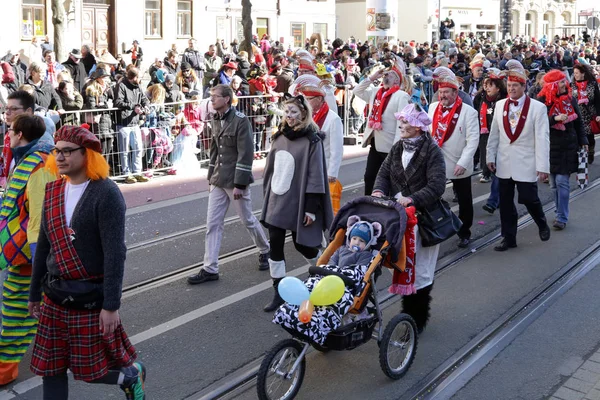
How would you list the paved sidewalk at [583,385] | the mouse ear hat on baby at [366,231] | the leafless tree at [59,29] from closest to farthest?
the paved sidewalk at [583,385]
the mouse ear hat on baby at [366,231]
the leafless tree at [59,29]

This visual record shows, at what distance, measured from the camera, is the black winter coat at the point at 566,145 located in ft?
32.4

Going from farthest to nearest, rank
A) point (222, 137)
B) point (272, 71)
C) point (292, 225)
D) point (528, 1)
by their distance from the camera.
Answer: point (528, 1), point (272, 71), point (222, 137), point (292, 225)

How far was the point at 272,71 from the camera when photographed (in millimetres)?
18578

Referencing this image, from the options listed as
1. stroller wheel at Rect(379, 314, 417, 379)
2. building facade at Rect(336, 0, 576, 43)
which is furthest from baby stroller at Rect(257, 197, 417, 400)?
building facade at Rect(336, 0, 576, 43)

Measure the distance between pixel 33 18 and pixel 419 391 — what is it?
84.0ft

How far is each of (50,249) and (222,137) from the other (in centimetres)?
340

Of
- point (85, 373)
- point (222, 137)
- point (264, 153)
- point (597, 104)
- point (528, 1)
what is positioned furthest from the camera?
point (528, 1)

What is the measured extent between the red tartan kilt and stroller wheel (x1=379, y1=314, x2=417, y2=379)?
1.88 m

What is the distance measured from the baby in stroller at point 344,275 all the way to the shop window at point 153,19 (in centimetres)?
2843

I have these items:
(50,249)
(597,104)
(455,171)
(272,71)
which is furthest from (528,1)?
(50,249)

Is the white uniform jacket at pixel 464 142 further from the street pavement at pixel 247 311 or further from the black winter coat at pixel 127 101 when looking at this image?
the black winter coat at pixel 127 101

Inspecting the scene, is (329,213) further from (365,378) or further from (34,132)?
(34,132)

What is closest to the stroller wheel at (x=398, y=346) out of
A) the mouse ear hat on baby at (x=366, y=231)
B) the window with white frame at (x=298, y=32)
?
the mouse ear hat on baby at (x=366, y=231)

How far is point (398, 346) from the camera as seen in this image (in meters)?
5.59
